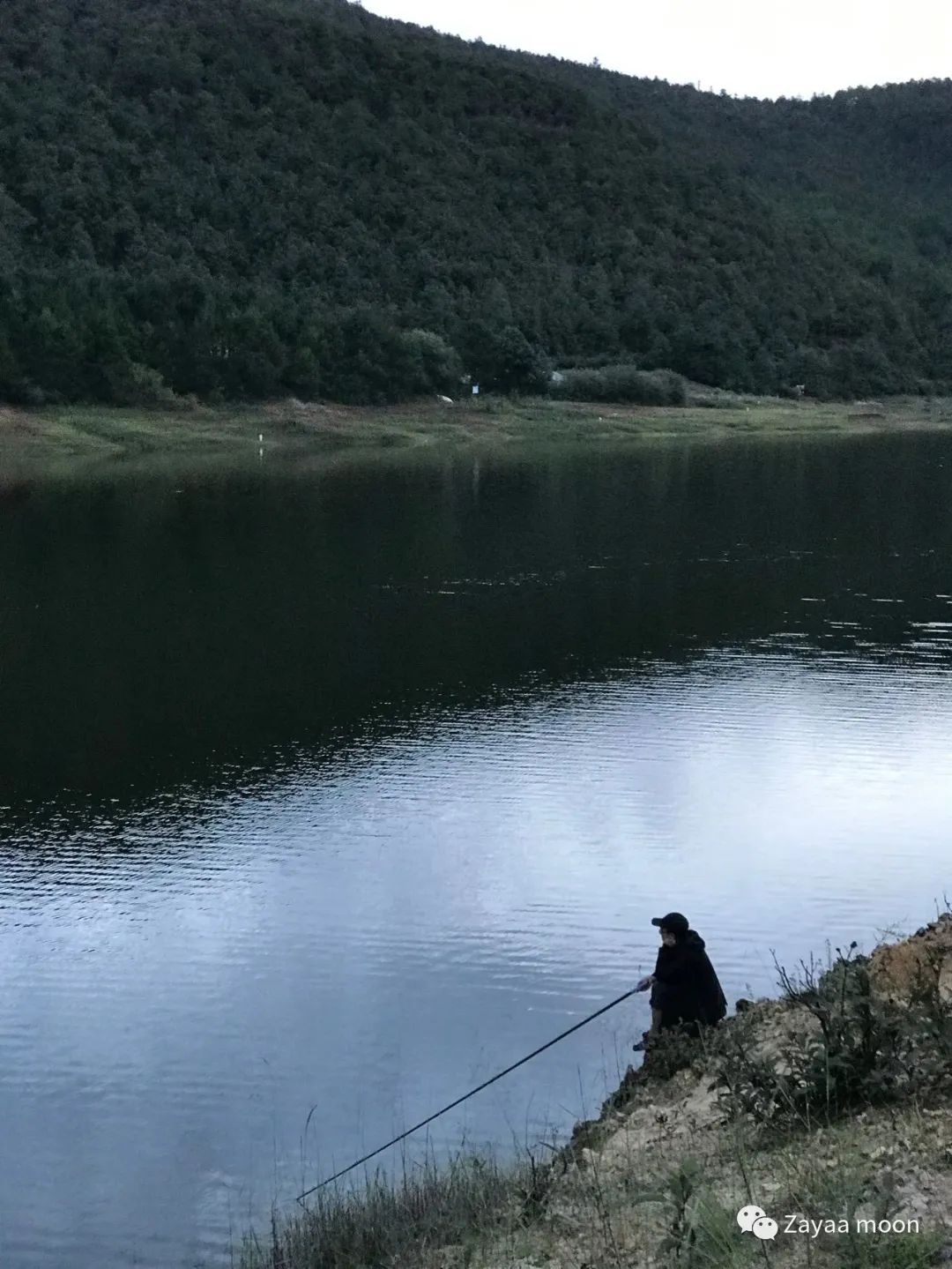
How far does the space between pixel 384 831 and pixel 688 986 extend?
6.19 metres

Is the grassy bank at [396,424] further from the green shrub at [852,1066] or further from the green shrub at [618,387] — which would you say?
the green shrub at [852,1066]

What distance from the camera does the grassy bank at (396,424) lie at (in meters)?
59.2

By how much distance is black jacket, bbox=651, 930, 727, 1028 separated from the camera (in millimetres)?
9109

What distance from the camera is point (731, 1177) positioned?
6262 millimetres

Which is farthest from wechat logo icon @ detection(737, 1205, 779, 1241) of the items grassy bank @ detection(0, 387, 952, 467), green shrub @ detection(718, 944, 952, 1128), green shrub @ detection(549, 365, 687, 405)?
green shrub @ detection(549, 365, 687, 405)

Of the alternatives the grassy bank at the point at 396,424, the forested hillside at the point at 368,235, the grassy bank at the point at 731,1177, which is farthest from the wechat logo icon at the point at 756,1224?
the forested hillside at the point at 368,235

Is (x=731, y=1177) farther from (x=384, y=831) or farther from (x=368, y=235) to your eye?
(x=368, y=235)

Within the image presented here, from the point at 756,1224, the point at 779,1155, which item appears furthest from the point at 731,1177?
the point at 756,1224

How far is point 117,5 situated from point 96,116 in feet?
75.7

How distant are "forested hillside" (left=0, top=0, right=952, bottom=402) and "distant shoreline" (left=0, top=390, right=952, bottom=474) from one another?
1.95 m

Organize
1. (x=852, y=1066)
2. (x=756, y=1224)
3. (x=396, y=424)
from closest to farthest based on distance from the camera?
(x=756, y=1224) < (x=852, y=1066) < (x=396, y=424)

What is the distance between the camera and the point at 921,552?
3516 cm

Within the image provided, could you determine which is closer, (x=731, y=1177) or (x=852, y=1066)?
(x=731, y=1177)

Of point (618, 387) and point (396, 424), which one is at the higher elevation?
point (618, 387)
